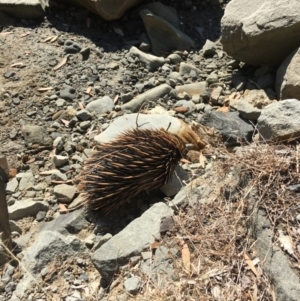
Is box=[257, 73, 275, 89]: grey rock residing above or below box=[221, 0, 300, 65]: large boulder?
below

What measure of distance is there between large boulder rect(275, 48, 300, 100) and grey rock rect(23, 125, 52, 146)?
224 centimetres

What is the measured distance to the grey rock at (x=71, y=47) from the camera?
19.1ft

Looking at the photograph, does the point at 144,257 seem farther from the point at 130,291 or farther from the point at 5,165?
the point at 5,165

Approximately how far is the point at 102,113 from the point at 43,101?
67cm

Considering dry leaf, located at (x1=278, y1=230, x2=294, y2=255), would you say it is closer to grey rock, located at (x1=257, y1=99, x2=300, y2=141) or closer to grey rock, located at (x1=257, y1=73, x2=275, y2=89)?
grey rock, located at (x1=257, y1=99, x2=300, y2=141)

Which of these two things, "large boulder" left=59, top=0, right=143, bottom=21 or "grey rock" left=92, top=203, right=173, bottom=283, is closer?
"grey rock" left=92, top=203, right=173, bottom=283

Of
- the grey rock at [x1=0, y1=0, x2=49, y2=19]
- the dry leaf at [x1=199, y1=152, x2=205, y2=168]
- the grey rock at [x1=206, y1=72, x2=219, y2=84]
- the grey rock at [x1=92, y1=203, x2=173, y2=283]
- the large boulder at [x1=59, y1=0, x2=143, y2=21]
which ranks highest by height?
the grey rock at [x1=0, y1=0, x2=49, y2=19]

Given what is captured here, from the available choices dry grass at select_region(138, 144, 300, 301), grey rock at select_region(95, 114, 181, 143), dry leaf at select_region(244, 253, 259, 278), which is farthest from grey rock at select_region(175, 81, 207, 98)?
dry leaf at select_region(244, 253, 259, 278)

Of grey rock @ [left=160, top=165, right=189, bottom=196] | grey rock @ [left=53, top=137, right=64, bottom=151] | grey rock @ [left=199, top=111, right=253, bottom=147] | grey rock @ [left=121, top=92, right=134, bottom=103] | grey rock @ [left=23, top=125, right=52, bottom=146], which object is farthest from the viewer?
grey rock @ [left=121, top=92, right=134, bottom=103]

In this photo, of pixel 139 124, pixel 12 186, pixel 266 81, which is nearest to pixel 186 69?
pixel 266 81

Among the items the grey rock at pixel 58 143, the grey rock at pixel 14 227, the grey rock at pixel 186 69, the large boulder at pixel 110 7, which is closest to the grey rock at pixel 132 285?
the grey rock at pixel 14 227

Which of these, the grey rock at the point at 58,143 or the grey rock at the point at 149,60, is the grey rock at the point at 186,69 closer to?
the grey rock at the point at 149,60

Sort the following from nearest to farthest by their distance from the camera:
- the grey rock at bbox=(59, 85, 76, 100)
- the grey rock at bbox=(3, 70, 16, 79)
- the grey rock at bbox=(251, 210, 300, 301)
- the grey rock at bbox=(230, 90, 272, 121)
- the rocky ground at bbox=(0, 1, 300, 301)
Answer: the grey rock at bbox=(251, 210, 300, 301), the rocky ground at bbox=(0, 1, 300, 301), the grey rock at bbox=(230, 90, 272, 121), the grey rock at bbox=(59, 85, 76, 100), the grey rock at bbox=(3, 70, 16, 79)

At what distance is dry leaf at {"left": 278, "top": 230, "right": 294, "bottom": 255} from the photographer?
298cm
